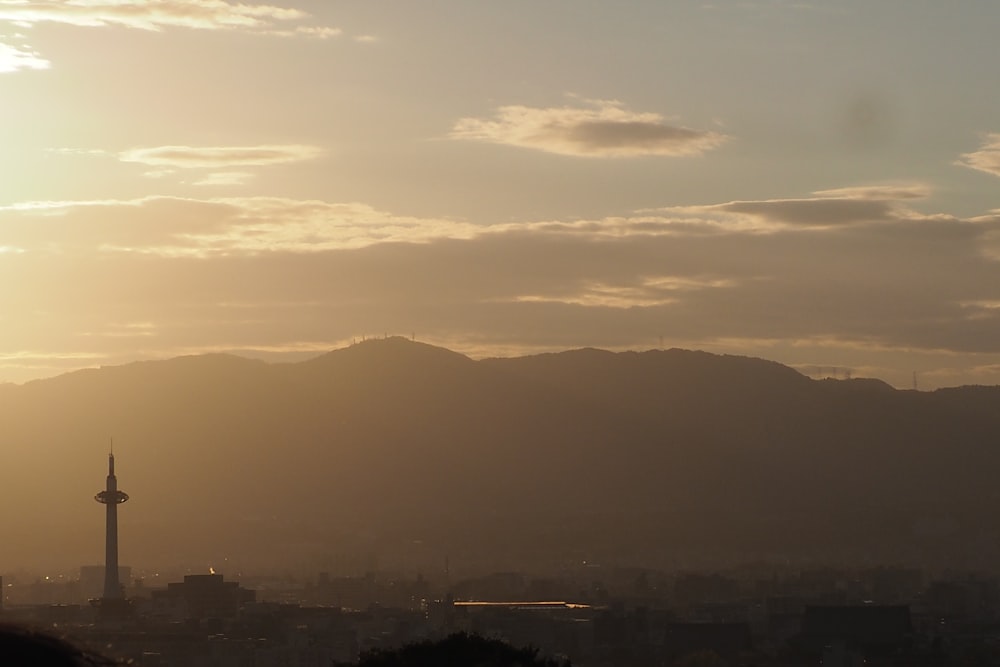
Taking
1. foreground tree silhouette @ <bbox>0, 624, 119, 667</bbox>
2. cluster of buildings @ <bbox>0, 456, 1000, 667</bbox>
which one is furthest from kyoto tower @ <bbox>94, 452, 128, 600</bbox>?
foreground tree silhouette @ <bbox>0, 624, 119, 667</bbox>

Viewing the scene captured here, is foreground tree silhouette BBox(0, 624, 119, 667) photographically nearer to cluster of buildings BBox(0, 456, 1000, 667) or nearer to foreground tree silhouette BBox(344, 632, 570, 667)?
foreground tree silhouette BBox(344, 632, 570, 667)

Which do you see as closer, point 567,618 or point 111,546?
point 567,618

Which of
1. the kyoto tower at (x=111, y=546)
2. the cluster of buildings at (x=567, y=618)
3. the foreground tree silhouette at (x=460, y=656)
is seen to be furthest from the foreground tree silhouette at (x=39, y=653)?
the kyoto tower at (x=111, y=546)

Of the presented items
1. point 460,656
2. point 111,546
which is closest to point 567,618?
point 111,546

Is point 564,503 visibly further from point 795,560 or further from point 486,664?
point 486,664

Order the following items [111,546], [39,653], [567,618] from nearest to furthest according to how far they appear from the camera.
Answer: [39,653] < [567,618] < [111,546]

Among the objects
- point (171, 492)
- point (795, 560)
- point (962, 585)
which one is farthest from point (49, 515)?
point (962, 585)

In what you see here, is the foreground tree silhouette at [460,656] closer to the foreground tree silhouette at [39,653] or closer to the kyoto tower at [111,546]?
the foreground tree silhouette at [39,653]

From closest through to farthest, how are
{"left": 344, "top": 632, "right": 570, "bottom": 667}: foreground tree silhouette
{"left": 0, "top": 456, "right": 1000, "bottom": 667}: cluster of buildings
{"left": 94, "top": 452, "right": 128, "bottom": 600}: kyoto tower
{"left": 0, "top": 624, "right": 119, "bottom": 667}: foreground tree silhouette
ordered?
{"left": 0, "top": 624, "right": 119, "bottom": 667}: foreground tree silhouette → {"left": 344, "top": 632, "right": 570, "bottom": 667}: foreground tree silhouette → {"left": 0, "top": 456, "right": 1000, "bottom": 667}: cluster of buildings → {"left": 94, "top": 452, "right": 128, "bottom": 600}: kyoto tower

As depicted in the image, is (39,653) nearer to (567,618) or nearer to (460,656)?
(460,656)
